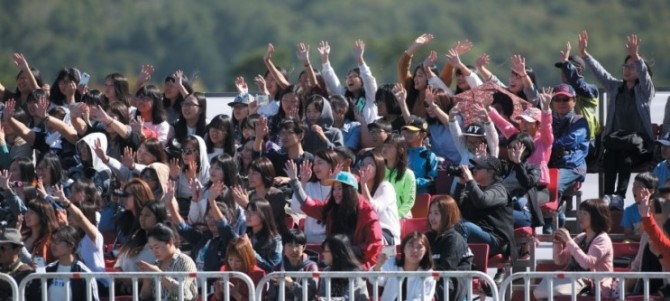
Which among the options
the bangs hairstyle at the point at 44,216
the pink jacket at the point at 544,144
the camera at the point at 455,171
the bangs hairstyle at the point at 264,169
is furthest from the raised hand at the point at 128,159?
the pink jacket at the point at 544,144

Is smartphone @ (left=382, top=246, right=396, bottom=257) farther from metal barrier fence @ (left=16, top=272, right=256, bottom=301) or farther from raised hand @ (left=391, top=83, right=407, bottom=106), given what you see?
raised hand @ (left=391, top=83, right=407, bottom=106)

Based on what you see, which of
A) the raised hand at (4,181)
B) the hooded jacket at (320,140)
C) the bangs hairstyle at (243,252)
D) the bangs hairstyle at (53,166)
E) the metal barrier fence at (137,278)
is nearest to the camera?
the metal barrier fence at (137,278)

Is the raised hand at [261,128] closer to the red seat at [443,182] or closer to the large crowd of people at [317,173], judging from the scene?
the large crowd of people at [317,173]

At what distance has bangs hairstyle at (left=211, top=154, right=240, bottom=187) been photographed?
583 inches

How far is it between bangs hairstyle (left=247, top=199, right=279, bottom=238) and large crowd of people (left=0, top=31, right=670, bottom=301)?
16 millimetres

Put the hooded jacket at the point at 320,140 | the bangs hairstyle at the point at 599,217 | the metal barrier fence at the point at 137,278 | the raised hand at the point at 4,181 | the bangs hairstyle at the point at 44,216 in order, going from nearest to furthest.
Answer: the metal barrier fence at the point at 137,278 < the bangs hairstyle at the point at 599,217 < the bangs hairstyle at the point at 44,216 < the raised hand at the point at 4,181 < the hooded jacket at the point at 320,140

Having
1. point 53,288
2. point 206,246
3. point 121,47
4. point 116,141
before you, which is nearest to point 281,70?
point 116,141

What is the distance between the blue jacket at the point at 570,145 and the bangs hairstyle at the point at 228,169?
2.78 m

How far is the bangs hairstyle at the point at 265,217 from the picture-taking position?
1361cm

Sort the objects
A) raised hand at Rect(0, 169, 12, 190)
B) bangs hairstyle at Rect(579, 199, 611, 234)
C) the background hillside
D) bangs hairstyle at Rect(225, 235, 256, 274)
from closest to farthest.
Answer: bangs hairstyle at Rect(225, 235, 256, 274) < bangs hairstyle at Rect(579, 199, 611, 234) < raised hand at Rect(0, 169, 12, 190) < the background hillside

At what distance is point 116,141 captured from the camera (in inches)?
647

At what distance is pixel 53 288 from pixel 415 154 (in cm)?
377

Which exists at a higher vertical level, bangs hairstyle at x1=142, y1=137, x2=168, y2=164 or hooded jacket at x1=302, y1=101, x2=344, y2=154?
hooded jacket at x1=302, y1=101, x2=344, y2=154

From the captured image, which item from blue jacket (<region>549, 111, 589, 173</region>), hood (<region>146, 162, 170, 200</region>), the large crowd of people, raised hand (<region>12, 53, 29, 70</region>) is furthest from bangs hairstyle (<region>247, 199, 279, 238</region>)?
raised hand (<region>12, 53, 29, 70</region>)
